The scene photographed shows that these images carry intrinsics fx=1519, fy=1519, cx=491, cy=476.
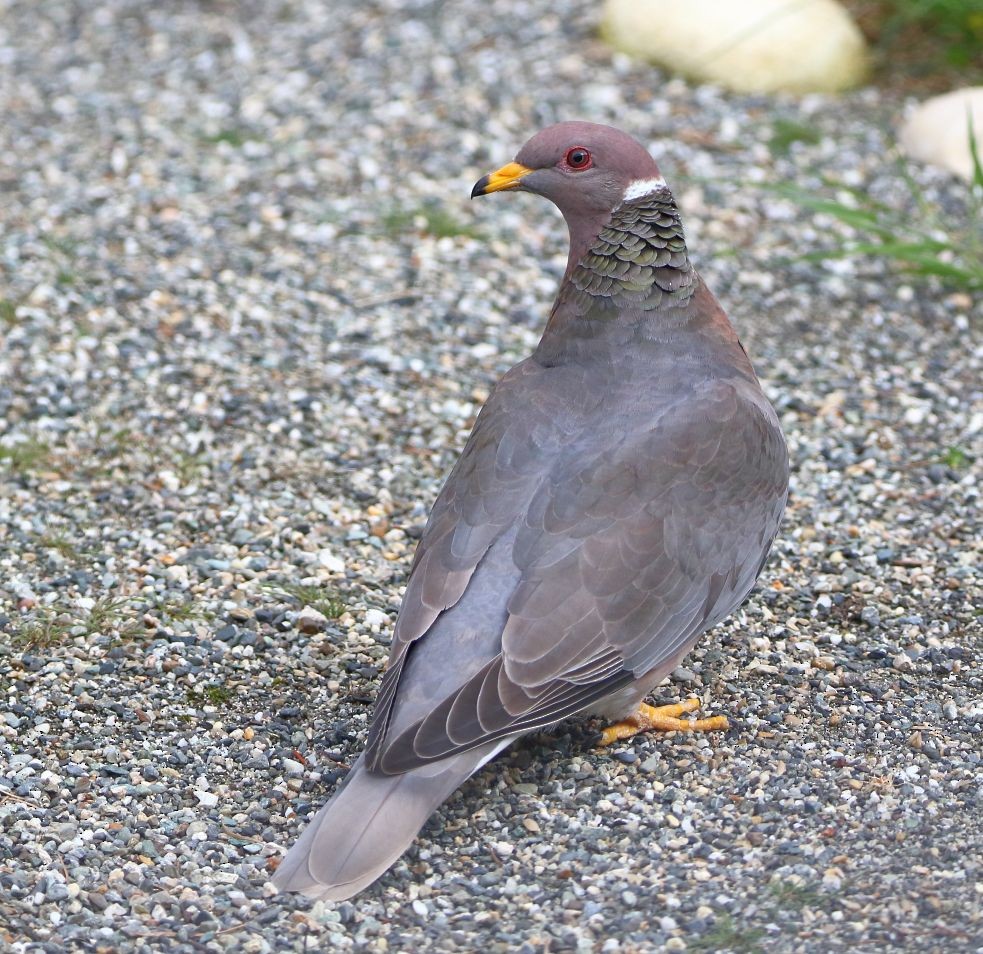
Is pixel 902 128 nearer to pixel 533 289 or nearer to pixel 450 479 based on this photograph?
pixel 533 289

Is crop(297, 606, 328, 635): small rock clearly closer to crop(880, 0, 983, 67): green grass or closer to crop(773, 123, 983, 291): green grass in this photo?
crop(773, 123, 983, 291): green grass

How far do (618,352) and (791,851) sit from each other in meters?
1.40

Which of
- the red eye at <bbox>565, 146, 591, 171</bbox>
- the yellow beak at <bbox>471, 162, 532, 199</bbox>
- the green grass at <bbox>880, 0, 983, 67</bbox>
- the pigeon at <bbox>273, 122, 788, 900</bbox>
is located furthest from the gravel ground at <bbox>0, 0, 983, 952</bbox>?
the red eye at <bbox>565, 146, 591, 171</bbox>

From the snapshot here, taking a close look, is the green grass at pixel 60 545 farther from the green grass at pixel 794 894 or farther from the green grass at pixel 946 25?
the green grass at pixel 946 25

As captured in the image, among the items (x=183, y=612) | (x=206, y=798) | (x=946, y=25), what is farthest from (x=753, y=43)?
(x=206, y=798)

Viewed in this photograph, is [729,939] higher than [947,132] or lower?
higher

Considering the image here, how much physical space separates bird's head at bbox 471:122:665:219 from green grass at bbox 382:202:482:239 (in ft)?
7.33

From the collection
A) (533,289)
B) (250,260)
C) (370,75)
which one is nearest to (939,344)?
(533,289)

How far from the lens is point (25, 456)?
17.4 feet

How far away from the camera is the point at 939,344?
19.9 ft

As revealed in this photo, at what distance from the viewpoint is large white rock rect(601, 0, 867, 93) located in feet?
24.8

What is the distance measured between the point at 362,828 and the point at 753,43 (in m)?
5.33

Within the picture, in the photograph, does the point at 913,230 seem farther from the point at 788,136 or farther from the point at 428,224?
the point at 428,224

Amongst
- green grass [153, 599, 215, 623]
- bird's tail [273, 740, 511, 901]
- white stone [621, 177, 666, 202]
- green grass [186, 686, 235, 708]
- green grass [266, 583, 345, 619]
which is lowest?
green grass [266, 583, 345, 619]
